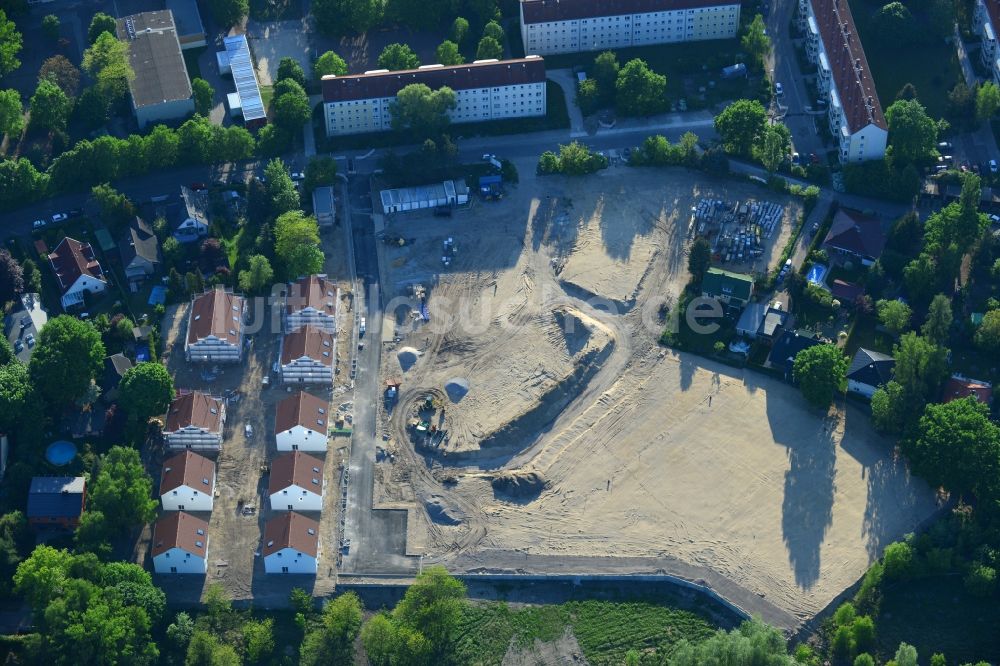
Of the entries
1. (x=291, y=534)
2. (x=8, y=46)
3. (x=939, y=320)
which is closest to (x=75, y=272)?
(x=8, y=46)

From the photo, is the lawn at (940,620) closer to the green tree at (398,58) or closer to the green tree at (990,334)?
the green tree at (990,334)

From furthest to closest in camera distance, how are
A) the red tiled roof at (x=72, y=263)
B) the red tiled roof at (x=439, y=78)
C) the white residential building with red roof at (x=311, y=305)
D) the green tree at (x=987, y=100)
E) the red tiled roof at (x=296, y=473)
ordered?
the red tiled roof at (x=439, y=78) < the green tree at (x=987, y=100) < the red tiled roof at (x=72, y=263) < the white residential building with red roof at (x=311, y=305) < the red tiled roof at (x=296, y=473)

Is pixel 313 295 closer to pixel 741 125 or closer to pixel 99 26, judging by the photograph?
pixel 99 26

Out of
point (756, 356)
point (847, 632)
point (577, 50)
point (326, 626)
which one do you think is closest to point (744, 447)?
point (756, 356)

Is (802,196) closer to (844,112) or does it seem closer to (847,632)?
(844,112)

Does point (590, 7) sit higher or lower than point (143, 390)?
higher

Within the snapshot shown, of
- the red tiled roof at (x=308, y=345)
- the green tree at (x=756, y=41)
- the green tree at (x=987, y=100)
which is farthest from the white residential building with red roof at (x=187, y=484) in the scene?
the green tree at (x=987, y=100)

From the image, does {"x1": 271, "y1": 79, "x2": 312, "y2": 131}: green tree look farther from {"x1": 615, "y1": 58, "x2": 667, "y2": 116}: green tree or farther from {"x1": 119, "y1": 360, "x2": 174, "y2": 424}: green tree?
{"x1": 119, "y1": 360, "x2": 174, "y2": 424}: green tree
